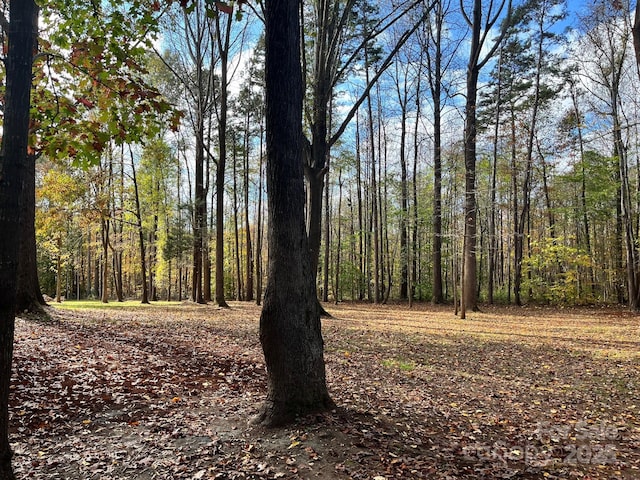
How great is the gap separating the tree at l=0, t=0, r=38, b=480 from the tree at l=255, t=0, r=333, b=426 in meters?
2.08

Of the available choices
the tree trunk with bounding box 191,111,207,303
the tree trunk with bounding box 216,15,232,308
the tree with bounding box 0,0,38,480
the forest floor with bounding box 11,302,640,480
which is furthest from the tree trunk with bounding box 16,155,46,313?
the tree trunk with bounding box 191,111,207,303

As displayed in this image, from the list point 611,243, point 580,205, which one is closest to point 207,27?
point 580,205

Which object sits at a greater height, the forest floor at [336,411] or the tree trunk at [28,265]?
the tree trunk at [28,265]

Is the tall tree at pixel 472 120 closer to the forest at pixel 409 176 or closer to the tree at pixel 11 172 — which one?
the forest at pixel 409 176

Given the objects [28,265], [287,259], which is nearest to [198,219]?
[28,265]

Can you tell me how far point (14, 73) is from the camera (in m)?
2.48

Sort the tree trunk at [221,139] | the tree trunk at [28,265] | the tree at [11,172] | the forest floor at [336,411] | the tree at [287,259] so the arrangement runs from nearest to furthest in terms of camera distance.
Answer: the tree at [11,172], the forest floor at [336,411], the tree at [287,259], the tree trunk at [28,265], the tree trunk at [221,139]

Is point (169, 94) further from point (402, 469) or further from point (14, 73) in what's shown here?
point (402, 469)

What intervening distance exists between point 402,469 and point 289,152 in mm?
3086

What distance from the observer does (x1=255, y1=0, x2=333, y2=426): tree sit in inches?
155

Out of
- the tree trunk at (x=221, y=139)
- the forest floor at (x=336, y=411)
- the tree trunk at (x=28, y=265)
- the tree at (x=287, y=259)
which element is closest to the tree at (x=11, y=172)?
the forest floor at (x=336, y=411)

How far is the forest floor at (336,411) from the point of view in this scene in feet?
11.1

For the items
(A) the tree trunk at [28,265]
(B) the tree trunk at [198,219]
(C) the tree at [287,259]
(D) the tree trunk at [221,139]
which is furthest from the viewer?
(B) the tree trunk at [198,219]

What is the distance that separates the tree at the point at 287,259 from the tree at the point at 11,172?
208 centimetres
